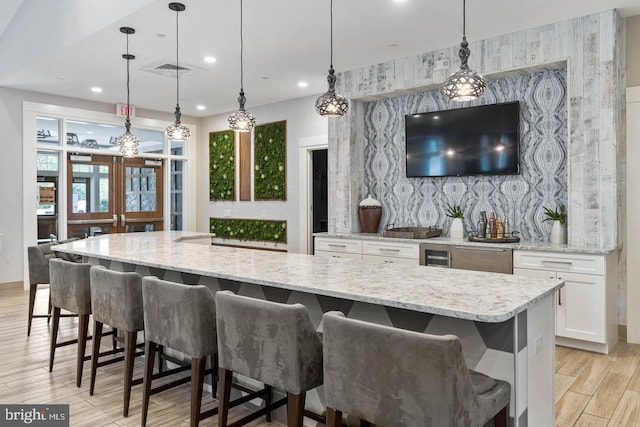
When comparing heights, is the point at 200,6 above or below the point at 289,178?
above

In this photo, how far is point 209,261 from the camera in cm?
307

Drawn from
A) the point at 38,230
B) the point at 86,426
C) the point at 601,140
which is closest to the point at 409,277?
the point at 86,426

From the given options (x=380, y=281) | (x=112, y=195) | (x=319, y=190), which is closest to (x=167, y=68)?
(x=319, y=190)

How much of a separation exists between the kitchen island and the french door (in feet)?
18.1

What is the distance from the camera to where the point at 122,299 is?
2.91 meters

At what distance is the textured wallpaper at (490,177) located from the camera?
4.68 meters

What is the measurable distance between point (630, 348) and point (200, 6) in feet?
15.7

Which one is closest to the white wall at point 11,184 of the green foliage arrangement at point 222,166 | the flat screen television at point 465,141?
the green foliage arrangement at point 222,166

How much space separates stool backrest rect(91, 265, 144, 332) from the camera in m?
2.89

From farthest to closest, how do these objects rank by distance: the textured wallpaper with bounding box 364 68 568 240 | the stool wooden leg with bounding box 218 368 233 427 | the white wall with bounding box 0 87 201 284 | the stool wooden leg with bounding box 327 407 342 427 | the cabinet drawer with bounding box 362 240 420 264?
the white wall with bounding box 0 87 201 284 < the cabinet drawer with bounding box 362 240 420 264 < the textured wallpaper with bounding box 364 68 568 240 < the stool wooden leg with bounding box 218 368 233 427 < the stool wooden leg with bounding box 327 407 342 427

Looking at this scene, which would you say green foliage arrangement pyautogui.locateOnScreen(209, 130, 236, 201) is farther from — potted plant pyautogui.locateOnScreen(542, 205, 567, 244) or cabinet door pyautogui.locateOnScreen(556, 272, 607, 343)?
cabinet door pyautogui.locateOnScreen(556, 272, 607, 343)

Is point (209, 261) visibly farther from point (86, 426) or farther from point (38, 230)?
point (38, 230)

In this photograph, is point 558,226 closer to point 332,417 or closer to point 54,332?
point 332,417

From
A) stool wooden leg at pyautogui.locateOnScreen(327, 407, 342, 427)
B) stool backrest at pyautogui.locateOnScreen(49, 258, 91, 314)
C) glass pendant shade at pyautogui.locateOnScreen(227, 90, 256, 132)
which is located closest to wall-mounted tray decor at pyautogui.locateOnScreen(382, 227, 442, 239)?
glass pendant shade at pyautogui.locateOnScreen(227, 90, 256, 132)
